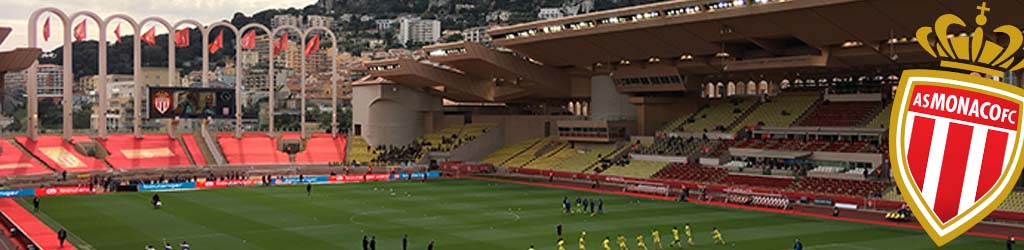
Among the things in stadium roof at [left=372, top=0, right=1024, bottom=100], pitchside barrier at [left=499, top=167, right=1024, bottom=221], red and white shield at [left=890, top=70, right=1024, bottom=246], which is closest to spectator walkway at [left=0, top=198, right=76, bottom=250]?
red and white shield at [left=890, top=70, right=1024, bottom=246]

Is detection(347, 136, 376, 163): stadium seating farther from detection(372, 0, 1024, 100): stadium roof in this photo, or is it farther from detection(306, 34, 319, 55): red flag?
detection(306, 34, 319, 55): red flag

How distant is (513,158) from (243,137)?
25145 millimetres

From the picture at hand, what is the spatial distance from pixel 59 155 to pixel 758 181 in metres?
52.6

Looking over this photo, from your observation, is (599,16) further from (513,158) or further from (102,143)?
(102,143)

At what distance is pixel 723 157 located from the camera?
70.5m

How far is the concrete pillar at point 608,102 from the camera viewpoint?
276ft

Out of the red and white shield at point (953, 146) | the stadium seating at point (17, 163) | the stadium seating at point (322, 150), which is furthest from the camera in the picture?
the stadium seating at point (322, 150)

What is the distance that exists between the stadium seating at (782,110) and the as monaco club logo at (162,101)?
44.3 metres

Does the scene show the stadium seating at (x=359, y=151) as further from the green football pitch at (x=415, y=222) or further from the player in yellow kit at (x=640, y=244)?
the player in yellow kit at (x=640, y=244)

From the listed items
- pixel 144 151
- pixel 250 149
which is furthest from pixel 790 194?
pixel 144 151

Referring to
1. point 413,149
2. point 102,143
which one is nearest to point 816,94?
point 413,149

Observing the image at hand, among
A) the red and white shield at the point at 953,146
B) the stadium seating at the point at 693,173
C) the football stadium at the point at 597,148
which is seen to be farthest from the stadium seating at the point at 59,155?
the red and white shield at the point at 953,146

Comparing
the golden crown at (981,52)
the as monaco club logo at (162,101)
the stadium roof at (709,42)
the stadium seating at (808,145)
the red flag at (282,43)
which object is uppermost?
the red flag at (282,43)

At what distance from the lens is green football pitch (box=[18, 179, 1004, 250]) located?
40469 mm
